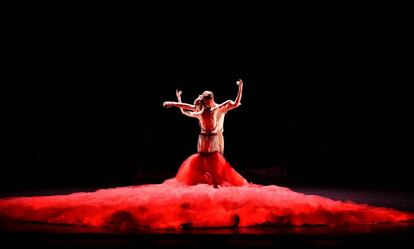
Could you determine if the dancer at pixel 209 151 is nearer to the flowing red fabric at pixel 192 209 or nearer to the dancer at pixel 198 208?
the dancer at pixel 198 208

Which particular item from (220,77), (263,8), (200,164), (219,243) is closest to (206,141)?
(200,164)

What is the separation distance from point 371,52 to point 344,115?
1.06m

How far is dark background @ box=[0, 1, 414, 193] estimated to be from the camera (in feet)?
22.1

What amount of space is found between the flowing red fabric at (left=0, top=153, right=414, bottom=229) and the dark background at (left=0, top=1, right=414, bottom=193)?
6.50 ft

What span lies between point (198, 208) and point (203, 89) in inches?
129

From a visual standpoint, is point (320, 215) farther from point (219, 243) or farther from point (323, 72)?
point (323, 72)

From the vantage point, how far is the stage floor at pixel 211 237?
11.0 ft

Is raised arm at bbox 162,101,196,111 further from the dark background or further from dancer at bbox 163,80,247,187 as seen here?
the dark background

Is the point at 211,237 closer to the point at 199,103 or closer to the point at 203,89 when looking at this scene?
the point at 199,103

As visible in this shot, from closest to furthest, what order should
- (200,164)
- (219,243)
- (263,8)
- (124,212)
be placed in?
(219,243)
(124,212)
(200,164)
(263,8)

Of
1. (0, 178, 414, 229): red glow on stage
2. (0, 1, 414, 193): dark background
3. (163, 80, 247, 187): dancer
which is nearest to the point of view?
(0, 178, 414, 229): red glow on stage

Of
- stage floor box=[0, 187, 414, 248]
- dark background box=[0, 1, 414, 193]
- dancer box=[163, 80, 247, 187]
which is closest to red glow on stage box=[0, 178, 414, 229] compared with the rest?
stage floor box=[0, 187, 414, 248]

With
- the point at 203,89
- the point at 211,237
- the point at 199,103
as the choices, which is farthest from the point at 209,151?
the point at 211,237

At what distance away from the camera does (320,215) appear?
13.4 feet
